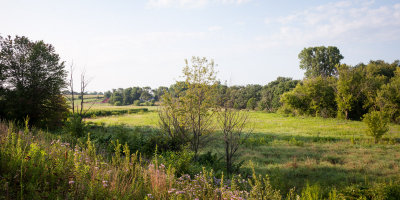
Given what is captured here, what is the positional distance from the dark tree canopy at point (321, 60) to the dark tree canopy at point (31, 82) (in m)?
47.1

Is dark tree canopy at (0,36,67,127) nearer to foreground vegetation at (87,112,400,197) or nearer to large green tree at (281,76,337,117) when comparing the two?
foreground vegetation at (87,112,400,197)

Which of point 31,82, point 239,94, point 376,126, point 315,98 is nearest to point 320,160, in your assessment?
point 239,94

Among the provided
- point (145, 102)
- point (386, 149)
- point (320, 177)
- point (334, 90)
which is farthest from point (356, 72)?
point (145, 102)

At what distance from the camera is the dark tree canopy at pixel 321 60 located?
46156mm

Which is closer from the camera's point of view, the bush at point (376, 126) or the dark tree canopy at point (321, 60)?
the bush at point (376, 126)

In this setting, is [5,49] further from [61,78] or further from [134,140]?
[134,140]

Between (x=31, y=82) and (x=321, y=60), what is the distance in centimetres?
5097

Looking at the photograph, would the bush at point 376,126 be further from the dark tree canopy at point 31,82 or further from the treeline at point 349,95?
the dark tree canopy at point 31,82

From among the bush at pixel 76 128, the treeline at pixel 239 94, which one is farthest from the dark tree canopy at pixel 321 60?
the bush at pixel 76 128

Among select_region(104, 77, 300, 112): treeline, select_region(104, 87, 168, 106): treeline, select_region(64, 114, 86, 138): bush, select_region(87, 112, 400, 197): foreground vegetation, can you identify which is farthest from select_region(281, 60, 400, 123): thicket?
select_region(104, 87, 168, 106): treeline

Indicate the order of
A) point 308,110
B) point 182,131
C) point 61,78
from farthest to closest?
point 308,110 → point 61,78 → point 182,131

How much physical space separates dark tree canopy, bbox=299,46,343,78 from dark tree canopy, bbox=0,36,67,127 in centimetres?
4705

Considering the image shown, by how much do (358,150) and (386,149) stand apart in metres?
1.72

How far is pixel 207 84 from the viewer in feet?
29.8
